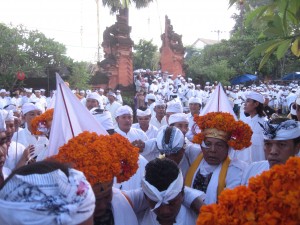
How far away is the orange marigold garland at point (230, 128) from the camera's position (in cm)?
373

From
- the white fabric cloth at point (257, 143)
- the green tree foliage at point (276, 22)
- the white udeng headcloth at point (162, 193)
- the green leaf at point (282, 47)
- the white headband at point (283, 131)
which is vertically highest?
the green tree foliage at point (276, 22)

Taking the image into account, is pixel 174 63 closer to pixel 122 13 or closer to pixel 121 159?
pixel 122 13

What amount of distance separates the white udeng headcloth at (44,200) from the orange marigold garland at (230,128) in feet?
7.70

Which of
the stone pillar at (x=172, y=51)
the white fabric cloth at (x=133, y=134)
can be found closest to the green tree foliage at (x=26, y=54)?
the stone pillar at (x=172, y=51)

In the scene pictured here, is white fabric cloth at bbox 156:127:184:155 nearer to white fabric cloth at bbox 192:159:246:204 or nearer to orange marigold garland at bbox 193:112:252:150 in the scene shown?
orange marigold garland at bbox 193:112:252:150

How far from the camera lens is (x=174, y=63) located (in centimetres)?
3055

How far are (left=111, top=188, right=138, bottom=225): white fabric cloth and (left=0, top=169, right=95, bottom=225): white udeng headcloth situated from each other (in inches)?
42.0

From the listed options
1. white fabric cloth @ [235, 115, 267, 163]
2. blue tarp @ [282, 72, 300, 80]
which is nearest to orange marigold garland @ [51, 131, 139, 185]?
white fabric cloth @ [235, 115, 267, 163]

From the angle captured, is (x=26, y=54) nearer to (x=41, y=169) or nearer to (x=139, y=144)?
(x=139, y=144)

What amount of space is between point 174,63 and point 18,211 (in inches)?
1161

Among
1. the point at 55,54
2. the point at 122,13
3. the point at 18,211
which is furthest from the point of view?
the point at 55,54

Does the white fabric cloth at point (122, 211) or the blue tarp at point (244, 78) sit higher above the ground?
the blue tarp at point (244, 78)

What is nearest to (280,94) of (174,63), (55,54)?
(174,63)

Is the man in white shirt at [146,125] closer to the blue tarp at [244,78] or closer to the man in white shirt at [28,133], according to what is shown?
the man in white shirt at [28,133]
